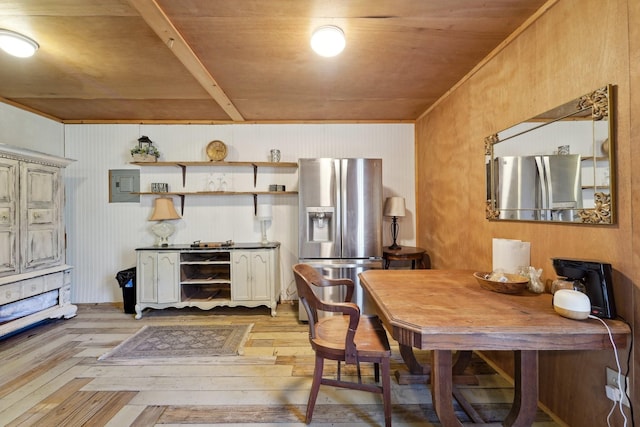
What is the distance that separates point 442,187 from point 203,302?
117 inches

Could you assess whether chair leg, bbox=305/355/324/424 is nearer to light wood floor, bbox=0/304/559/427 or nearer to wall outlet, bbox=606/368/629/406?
light wood floor, bbox=0/304/559/427

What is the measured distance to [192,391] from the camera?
191cm

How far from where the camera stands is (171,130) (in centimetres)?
364

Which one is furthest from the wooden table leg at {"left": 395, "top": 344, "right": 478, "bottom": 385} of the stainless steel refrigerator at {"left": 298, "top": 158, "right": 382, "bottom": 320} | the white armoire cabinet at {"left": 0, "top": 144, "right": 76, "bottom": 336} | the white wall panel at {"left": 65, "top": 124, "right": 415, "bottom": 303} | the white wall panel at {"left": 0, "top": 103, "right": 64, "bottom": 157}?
the white wall panel at {"left": 0, "top": 103, "right": 64, "bottom": 157}

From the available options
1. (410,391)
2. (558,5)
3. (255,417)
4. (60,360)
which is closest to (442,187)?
(558,5)

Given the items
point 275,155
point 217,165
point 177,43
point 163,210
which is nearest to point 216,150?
point 217,165

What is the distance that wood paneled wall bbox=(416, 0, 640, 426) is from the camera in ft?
3.92

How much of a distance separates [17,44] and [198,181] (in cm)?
197

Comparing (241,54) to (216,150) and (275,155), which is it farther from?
(216,150)

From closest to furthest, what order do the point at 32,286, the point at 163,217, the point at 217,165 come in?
the point at 32,286
the point at 163,217
the point at 217,165

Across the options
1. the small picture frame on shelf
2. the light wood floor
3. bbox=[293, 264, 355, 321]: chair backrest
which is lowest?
the light wood floor

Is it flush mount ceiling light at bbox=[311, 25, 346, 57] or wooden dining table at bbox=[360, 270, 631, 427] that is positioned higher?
flush mount ceiling light at bbox=[311, 25, 346, 57]

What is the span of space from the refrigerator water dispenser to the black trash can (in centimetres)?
220

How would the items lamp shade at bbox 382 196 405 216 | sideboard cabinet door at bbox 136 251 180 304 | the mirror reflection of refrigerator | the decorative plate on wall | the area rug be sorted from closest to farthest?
the mirror reflection of refrigerator < the area rug < sideboard cabinet door at bbox 136 251 180 304 < lamp shade at bbox 382 196 405 216 < the decorative plate on wall
